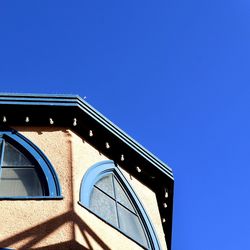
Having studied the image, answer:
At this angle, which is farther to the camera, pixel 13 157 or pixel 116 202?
pixel 116 202

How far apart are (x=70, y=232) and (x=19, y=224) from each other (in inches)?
28.4

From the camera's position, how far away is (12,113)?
10.5 meters

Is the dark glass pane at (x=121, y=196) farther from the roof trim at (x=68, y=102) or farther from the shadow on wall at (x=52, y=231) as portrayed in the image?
the shadow on wall at (x=52, y=231)

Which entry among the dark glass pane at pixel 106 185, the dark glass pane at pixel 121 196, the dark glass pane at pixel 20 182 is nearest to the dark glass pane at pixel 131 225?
the dark glass pane at pixel 121 196

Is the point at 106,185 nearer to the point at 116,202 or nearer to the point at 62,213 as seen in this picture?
the point at 116,202

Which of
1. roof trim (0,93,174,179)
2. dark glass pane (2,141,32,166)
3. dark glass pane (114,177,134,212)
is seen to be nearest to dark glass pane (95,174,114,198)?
dark glass pane (114,177,134,212)

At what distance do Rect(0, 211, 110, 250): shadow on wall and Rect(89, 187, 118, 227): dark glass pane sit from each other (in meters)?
0.69

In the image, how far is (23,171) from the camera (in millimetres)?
9648

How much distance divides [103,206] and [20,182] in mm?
1365

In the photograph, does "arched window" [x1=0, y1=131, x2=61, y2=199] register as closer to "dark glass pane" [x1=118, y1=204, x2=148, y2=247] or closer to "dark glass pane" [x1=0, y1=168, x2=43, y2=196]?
"dark glass pane" [x1=0, y1=168, x2=43, y2=196]

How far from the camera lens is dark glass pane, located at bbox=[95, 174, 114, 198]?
1015 centimetres

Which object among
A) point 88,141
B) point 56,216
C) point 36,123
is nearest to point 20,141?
point 36,123

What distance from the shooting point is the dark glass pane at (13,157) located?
385 inches

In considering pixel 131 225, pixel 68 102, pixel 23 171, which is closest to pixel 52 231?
pixel 23 171
